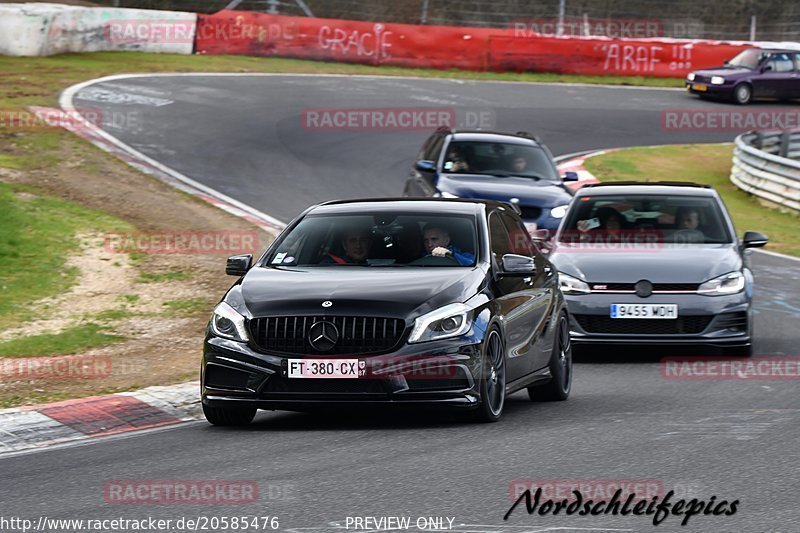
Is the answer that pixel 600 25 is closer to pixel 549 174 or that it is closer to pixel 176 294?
pixel 549 174

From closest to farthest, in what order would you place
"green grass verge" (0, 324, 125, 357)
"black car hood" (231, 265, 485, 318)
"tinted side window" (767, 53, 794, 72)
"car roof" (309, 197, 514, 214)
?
"black car hood" (231, 265, 485, 318), "car roof" (309, 197, 514, 214), "green grass verge" (0, 324, 125, 357), "tinted side window" (767, 53, 794, 72)

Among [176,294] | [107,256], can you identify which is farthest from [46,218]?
[176,294]

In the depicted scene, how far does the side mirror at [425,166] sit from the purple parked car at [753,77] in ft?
65.5

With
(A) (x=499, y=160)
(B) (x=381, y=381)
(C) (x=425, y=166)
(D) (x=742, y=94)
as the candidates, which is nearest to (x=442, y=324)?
(B) (x=381, y=381)

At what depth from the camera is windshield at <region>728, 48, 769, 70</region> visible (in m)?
39.3

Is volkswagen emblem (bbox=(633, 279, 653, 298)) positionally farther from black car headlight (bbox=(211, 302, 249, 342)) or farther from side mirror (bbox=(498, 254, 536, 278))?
black car headlight (bbox=(211, 302, 249, 342))

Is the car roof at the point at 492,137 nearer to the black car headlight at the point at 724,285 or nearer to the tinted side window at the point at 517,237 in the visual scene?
the black car headlight at the point at 724,285

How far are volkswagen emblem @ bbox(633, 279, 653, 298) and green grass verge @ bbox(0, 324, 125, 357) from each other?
14.9 ft

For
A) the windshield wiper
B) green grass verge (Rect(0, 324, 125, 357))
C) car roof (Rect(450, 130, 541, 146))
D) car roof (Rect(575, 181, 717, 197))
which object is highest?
car roof (Rect(575, 181, 717, 197))

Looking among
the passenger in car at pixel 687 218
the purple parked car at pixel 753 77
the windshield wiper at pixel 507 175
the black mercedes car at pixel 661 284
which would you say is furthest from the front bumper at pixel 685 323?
the purple parked car at pixel 753 77

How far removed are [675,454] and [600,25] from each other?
3910 centimetres

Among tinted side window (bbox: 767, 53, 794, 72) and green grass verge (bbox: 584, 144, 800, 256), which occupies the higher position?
tinted side window (bbox: 767, 53, 794, 72)

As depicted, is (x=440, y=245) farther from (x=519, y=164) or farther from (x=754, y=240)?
(x=519, y=164)

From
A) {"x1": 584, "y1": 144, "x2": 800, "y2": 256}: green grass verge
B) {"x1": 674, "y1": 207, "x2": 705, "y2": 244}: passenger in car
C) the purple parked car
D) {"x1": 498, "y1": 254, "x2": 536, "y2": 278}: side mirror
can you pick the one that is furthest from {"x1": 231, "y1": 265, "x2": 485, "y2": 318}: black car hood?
the purple parked car
